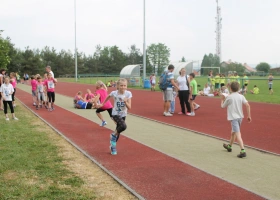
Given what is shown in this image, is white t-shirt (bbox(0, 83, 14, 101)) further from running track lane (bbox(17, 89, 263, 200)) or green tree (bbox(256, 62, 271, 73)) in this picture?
green tree (bbox(256, 62, 271, 73))

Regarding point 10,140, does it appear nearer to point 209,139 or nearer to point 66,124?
point 66,124

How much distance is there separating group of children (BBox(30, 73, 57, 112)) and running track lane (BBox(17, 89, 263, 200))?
744 centimetres

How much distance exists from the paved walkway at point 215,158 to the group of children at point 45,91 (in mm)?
6735

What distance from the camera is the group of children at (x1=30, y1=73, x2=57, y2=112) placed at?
1709 cm

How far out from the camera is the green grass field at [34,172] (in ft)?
17.4

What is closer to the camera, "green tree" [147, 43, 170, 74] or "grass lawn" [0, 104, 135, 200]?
"grass lawn" [0, 104, 135, 200]

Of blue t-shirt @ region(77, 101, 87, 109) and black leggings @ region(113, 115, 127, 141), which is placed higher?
black leggings @ region(113, 115, 127, 141)

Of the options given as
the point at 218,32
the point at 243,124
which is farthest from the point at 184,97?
the point at 218,32

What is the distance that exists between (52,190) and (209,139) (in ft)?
17.6

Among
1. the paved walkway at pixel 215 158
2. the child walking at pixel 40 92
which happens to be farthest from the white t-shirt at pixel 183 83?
the child walking at pixel 40 92

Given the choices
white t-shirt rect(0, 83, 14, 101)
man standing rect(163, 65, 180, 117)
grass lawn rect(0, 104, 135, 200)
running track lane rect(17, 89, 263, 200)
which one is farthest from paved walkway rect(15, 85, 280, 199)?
white t-shirt rect(0, 83, 14, 101)

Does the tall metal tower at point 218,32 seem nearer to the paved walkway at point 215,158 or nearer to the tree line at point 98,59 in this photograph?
the tree line at point 98,59

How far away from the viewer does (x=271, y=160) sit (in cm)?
744

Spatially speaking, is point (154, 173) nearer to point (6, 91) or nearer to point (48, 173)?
point (48, 173)
